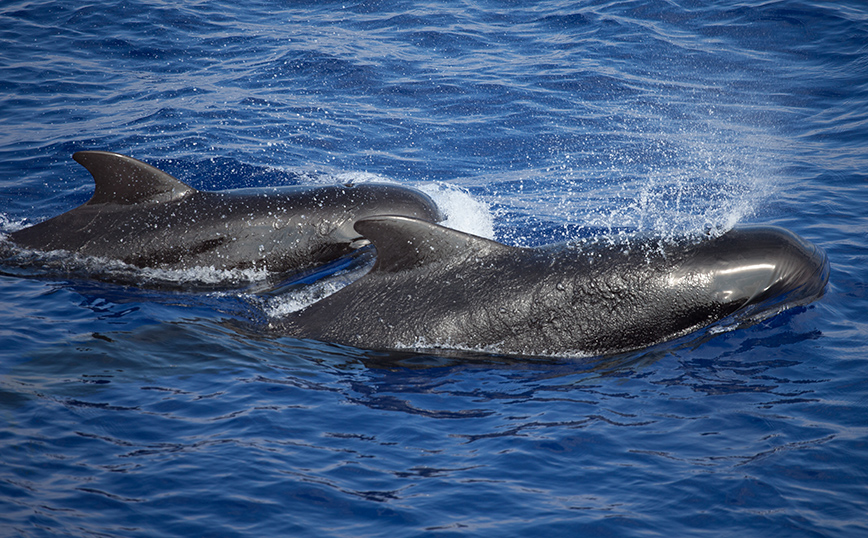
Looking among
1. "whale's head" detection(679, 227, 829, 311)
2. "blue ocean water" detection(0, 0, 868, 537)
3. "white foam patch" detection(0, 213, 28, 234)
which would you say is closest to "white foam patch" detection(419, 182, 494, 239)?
"blue ocean water" detection(0, 0, 868, 537)

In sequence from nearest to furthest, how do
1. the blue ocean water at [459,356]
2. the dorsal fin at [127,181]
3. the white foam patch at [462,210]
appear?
the blue ocean water at [459,356] < the dorsal fin at [127,181] < the white foam patch at [462,210]

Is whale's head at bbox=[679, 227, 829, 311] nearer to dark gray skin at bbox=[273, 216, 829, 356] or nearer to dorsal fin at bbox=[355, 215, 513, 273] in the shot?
dark gray skin at bbox=[273, 216, 829, 356]

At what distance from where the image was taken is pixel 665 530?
5523 millimetres

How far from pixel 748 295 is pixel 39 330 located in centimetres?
773

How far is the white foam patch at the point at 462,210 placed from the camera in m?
11.6

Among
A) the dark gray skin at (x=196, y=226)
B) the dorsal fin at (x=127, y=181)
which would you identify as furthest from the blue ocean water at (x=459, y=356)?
the dorsal fin at (x=127, y=181)

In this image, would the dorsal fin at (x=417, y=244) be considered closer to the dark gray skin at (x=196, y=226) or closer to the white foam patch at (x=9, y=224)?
the dark gray skin at (x=196, y=226)

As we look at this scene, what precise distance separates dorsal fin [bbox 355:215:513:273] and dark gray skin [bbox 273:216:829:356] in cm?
1

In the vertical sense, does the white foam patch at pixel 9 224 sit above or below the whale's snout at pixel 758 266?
below

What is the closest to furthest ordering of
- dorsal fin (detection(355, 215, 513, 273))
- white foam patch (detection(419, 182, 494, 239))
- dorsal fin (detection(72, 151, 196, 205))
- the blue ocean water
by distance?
1. the blue ocean water
2. dorsal fin (detection(355, 215, 513, 273))
3. dorsal fin (detection(72, 151, 196, 205))
4. white foam patch (detection(419, 182, 494, 239))

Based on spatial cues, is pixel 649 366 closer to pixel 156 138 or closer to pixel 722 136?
pixel 722 136

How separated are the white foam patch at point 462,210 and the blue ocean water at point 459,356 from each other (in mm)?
60

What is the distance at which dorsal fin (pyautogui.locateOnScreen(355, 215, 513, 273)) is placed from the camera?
7.91 metres

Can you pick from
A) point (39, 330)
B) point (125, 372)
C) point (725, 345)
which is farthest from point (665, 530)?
point (39, 330)
